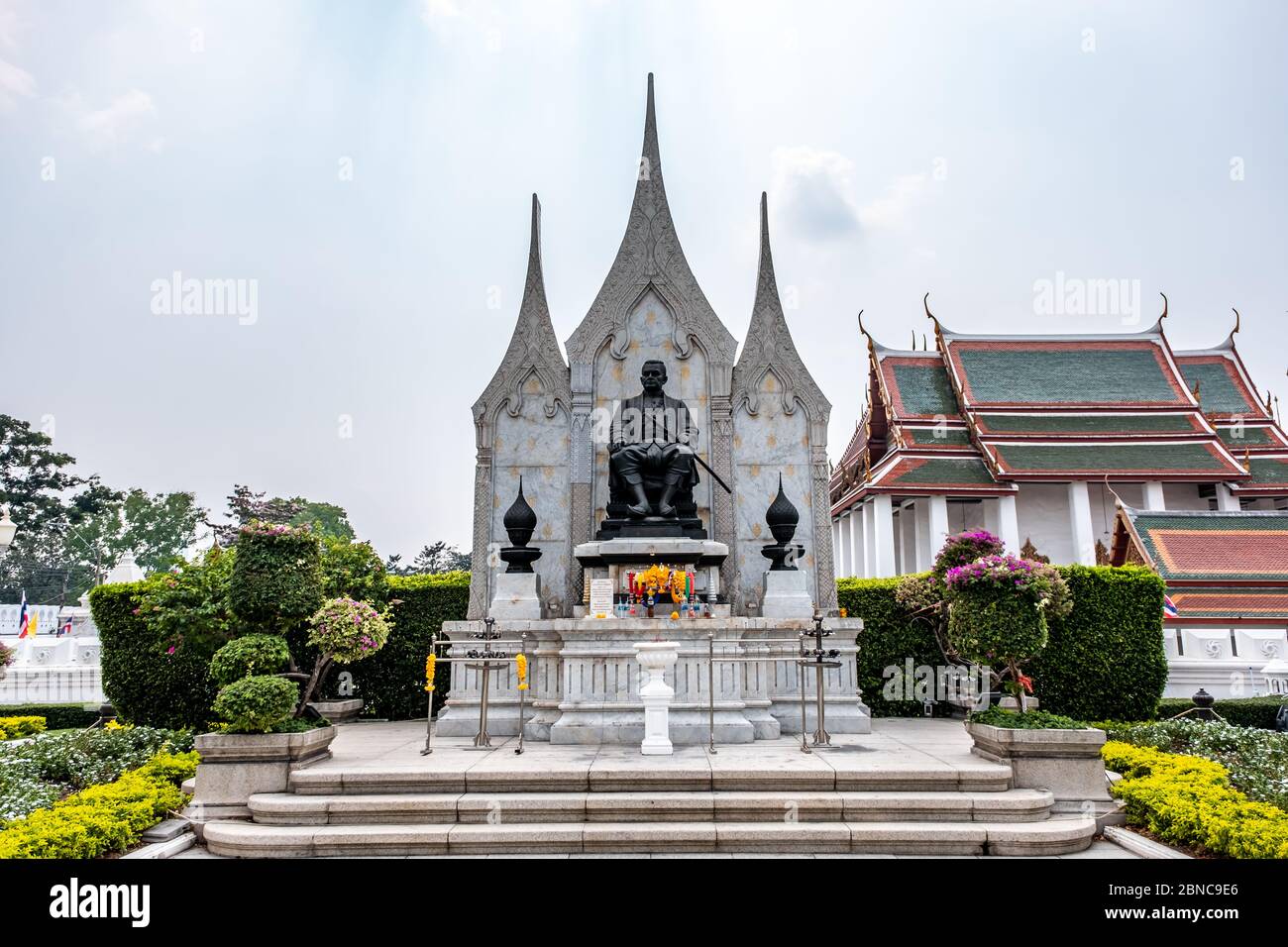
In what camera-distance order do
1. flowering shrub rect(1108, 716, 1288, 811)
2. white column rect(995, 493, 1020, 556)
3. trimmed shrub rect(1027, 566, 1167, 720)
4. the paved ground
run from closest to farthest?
the paved ground, flowering shrub rect(1108, 716, 1288, 811), trimmed shrub rect(1027, 566, 1167, 720), white column rect(995, 493, 1020, 556)

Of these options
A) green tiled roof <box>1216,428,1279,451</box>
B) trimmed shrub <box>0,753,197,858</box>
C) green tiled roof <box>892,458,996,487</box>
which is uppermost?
green tiled roof <box>1216,428,1279,451</box>

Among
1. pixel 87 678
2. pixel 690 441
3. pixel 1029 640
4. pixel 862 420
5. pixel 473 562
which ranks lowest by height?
pixel 87 678

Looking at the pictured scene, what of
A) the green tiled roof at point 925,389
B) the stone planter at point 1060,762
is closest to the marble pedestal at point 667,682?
the stone planter at point 1060,762

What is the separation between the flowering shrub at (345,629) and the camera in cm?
1013

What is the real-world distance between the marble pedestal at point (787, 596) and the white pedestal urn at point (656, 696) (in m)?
2.79

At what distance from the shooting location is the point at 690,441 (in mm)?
A: 13430

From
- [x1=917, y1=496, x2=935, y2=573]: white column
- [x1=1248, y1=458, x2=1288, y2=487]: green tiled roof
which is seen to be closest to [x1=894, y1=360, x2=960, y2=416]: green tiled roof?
[x1=917, y1=496, x2=935, y2=573]: white column

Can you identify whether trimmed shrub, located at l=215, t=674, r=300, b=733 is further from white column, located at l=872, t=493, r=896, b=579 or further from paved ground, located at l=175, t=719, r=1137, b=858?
white column, located at l=872, t=493, r=896, b=579

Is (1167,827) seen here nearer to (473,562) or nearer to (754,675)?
(754,675)

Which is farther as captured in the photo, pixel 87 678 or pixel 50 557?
pixel 50 557

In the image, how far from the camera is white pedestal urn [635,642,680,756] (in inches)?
325

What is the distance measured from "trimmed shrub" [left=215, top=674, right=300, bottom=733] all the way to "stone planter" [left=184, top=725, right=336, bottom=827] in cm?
10
